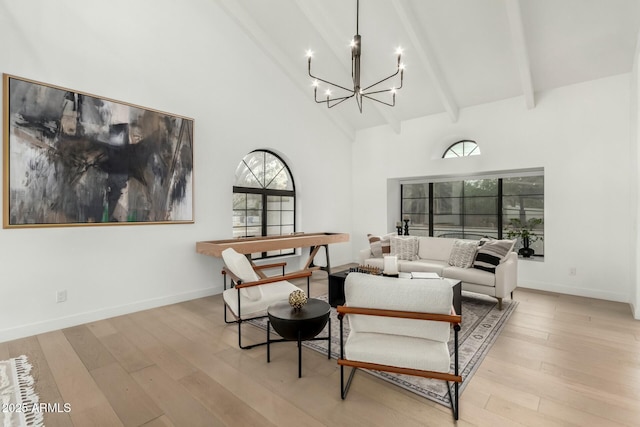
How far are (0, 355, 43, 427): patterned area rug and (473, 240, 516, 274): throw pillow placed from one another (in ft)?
14.5

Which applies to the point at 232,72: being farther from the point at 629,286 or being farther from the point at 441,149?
the point at 629,286

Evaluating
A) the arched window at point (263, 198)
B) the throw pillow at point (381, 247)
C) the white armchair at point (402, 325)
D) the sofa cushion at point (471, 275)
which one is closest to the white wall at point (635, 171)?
the sofa cushion at point (471, 275)

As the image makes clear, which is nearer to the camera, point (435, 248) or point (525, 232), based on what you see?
point (435, 248)

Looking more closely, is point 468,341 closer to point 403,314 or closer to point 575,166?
point 403,314

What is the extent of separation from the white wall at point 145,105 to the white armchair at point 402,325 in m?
3.01

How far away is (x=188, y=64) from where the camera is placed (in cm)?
424

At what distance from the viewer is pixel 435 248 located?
4926 millimetres

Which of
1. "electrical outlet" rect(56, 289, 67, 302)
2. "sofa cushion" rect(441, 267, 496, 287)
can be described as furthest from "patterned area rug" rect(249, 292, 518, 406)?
"electrical outlet" rect(56, 289, 67, 302)

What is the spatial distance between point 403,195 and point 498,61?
316 cm

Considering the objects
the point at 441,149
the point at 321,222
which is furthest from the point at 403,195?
the point at 321,222

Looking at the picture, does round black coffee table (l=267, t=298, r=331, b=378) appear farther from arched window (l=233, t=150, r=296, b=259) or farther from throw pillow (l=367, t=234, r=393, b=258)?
arched window (l=233, t=150, r=296, b=259)

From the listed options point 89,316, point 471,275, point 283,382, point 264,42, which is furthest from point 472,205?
point 89,316

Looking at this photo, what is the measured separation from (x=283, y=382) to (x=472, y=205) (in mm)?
5187

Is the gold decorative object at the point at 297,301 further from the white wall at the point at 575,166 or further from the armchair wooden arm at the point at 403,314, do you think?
the white wall at the point at 575,166
